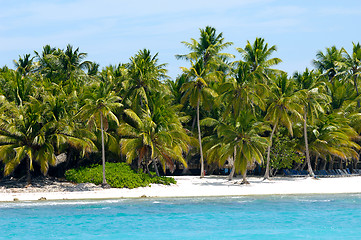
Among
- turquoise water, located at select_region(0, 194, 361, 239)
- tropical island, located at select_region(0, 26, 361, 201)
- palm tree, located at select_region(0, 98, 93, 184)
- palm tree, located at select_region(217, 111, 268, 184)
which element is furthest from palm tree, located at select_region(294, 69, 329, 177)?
palm tree, located at select_region(0, 98, 93, 184)

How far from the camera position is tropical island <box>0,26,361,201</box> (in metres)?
30.5

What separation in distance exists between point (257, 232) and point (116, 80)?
2427 centimetres

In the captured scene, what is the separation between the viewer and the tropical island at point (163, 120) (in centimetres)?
3045

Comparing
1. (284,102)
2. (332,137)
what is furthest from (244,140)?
(332,137)

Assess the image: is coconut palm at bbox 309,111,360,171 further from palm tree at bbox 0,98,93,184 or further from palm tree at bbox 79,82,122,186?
palm tree at bbox 0,98,93,184

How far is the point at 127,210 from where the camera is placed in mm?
23812

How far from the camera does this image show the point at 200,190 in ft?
103

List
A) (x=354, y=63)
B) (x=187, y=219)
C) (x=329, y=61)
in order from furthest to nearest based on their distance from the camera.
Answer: (x=329, y=61)
(x=354, y=63)
(x=187, y=219)

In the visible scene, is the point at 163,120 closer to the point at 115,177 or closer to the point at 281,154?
the point at 115,177

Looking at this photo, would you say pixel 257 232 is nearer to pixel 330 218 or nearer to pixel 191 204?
pixel 330 218

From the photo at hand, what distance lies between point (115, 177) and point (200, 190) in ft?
19.7

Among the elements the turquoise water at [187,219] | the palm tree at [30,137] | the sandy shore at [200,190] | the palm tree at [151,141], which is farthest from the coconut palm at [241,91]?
the palm tree at [30,137]

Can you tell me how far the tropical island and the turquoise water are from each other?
13.7ft

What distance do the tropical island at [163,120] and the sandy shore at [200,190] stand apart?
1.22ft
